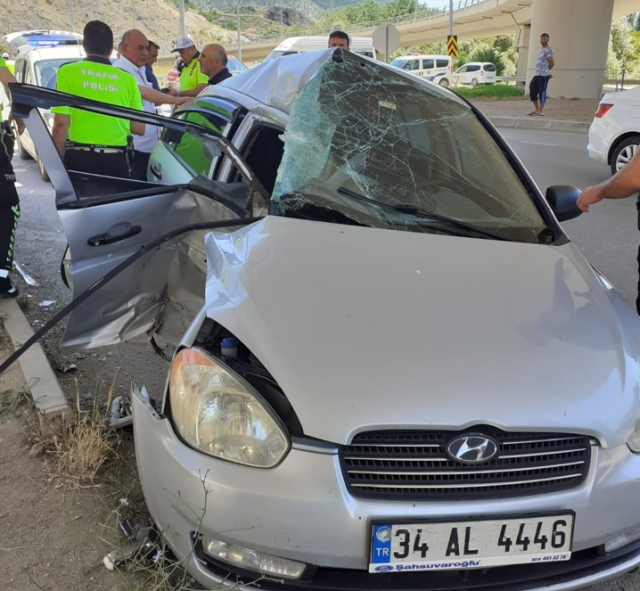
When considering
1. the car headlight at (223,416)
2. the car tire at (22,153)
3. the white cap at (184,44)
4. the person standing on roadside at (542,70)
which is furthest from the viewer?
the person standing on roadside at (542,70)

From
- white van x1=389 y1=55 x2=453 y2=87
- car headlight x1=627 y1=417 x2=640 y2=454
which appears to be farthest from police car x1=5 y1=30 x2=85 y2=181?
white van x1=389 y1=55 x2=453 y2=87

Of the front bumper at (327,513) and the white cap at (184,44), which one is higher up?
the white cap at (184,44)

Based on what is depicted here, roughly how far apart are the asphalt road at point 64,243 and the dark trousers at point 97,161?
0.94m

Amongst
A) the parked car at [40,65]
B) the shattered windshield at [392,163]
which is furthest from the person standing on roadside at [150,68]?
the shattered windshield at [392,163]

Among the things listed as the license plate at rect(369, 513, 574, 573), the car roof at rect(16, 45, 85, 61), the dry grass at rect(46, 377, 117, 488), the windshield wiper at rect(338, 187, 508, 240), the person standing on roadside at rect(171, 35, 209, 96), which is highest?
the car roof at rect(16, 45, 85, 61)

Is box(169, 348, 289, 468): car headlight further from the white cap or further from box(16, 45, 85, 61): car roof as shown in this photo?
box(16, 45, 85, 61): car roof

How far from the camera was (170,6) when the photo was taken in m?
101

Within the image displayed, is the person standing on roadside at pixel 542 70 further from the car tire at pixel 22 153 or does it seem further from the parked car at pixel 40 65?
the car tire at pixel 22 153

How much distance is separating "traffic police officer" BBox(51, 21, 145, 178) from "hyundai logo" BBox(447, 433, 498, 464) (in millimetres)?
3775

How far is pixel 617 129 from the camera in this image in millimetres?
8375

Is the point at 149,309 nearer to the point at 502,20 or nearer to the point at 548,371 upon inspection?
the point at 548,371

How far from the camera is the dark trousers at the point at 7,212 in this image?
4211 mm

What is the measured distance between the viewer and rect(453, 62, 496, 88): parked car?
3969cm

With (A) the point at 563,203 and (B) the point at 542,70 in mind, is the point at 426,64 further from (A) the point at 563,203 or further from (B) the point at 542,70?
(A) the point at 563,203
